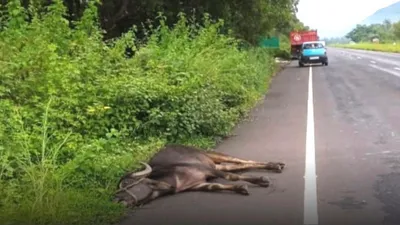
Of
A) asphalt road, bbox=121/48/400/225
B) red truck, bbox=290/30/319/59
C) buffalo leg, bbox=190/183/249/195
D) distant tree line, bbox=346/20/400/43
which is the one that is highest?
buffalo leg, bbox=190/183/249/195

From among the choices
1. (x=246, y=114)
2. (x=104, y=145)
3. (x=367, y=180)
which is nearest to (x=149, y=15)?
(x=246, y=114)

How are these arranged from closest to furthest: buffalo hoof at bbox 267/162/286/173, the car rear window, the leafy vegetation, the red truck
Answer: the leafy vegetation
buffalo hoof at bbox 267/162/286/173
the car rear window
the red truck

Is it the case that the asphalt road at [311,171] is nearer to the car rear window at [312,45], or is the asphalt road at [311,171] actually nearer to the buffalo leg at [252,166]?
the buffalo leg at [252,166]

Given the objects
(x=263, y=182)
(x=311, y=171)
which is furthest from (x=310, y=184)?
(x=311, y=171)

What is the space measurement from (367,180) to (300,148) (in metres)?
2.51

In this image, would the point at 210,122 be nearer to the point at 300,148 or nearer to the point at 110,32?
the point at 300,148

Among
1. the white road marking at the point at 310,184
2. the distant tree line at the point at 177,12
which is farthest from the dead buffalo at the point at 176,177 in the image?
the distant tree line at the point at 177,12

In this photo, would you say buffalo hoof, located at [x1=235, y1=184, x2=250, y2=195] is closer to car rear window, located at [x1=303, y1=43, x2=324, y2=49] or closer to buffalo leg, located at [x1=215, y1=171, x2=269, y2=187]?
buffalo leg, located at [x1=215, y1=171, x2=269, y2=187]

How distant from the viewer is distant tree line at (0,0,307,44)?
22802mm

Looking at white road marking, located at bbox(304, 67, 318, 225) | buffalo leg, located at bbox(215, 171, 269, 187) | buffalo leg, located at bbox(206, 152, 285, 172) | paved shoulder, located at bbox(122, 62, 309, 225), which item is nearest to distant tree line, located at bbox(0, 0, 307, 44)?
paved shoulder, located at bbox(122, 62, 309, 225)

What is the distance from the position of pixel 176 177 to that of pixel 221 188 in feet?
1.80

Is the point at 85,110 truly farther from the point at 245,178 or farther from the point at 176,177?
the point at 245,178

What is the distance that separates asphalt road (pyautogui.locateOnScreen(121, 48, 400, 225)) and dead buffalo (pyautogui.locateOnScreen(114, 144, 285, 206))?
4.5 inches

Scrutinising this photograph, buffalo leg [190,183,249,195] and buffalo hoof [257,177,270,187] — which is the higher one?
buffalo leg [190,183,249,195]
